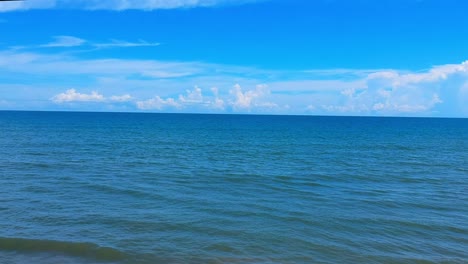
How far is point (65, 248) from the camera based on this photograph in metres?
12.3

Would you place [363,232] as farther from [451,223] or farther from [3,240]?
[3,240]

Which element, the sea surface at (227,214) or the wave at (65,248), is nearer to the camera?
the wave at (65,248)

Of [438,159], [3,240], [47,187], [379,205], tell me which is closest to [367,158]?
[438,159]

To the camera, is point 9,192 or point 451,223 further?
point 9,192

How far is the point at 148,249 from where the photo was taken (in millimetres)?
12477

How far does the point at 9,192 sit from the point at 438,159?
129ft

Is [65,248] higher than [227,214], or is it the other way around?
[227,214]

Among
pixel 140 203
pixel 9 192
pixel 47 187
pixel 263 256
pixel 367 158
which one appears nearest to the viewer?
pixel 263 256

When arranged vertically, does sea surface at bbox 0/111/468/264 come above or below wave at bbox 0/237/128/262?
above

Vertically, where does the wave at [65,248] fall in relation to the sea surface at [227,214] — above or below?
below

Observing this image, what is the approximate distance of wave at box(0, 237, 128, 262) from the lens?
470 inches

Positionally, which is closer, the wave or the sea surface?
the wave

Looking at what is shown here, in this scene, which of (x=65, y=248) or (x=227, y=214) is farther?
(x=227, y=214)

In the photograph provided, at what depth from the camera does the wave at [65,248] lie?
39.1ft
